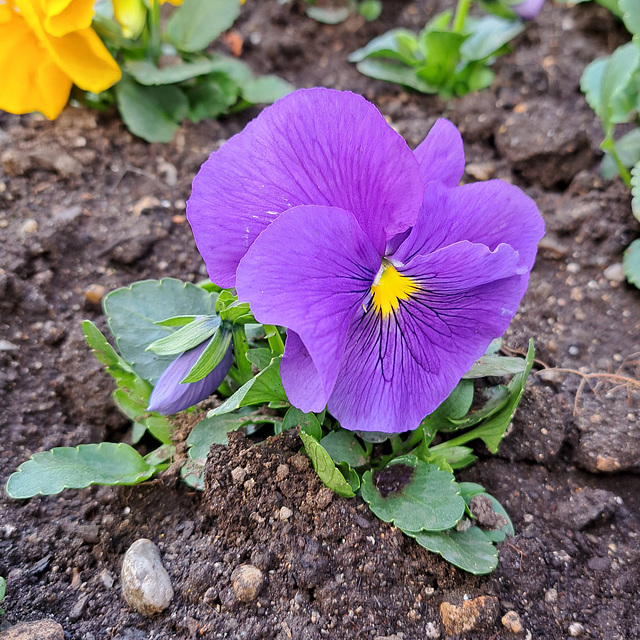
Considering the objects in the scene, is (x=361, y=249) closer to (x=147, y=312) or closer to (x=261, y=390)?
(x=261, y=390)

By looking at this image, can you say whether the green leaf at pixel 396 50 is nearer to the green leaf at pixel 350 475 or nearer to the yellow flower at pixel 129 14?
the yellow flower at pixel 129 14

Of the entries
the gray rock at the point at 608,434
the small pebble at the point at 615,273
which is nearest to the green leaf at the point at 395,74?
the small pebble at the point at 615,273

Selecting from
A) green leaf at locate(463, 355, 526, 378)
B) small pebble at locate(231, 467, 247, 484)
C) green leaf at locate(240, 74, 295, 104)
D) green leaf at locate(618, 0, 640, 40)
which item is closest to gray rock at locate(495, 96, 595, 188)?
green leaf at locate(618, 0, 640, 40)

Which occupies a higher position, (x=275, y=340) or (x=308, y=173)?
(x=308, y=173)

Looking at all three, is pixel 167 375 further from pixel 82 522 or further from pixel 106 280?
pixel 106 280

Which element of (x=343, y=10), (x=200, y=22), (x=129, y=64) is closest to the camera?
(x=129, y=64)

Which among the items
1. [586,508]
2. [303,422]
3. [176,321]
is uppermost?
[176,321]

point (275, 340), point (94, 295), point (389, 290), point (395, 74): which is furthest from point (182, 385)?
point (395, 74)
